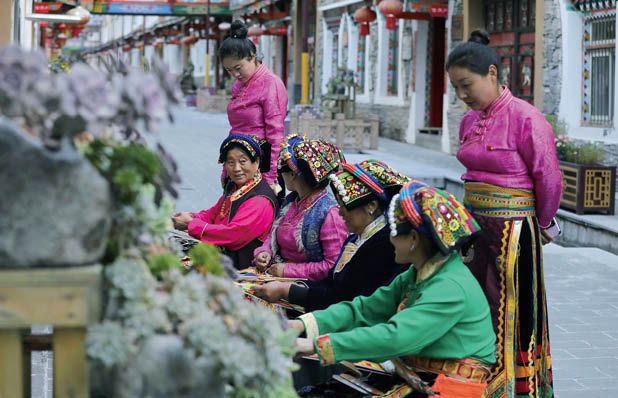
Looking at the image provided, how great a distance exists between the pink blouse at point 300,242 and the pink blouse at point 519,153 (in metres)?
0.65

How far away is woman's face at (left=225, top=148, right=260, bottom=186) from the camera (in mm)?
4664

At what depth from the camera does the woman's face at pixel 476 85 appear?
3762 mm

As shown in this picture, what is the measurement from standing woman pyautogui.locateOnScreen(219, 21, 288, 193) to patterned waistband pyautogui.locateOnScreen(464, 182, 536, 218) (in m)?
2.00

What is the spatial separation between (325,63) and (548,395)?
72.8 feet

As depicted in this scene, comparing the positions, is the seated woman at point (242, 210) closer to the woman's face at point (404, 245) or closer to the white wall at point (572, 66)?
the woman's face at point (404, 245)

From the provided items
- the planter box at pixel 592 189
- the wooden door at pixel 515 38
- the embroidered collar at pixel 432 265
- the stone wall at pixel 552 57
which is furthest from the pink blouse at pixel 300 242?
the wooden door at pixel 515 38

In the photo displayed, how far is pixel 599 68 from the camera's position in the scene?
11797 mm

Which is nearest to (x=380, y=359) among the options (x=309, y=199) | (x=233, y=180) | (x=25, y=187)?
(x=25, y=187)

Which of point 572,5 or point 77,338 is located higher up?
point 572,5

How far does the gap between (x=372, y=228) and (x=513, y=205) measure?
2.39 ft

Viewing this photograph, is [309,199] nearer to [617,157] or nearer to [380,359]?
[380,359]

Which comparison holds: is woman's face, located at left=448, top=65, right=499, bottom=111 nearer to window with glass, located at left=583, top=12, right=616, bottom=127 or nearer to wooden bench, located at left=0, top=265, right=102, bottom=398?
wooden bench, located at left=0, top=265, right=102, bottom=398

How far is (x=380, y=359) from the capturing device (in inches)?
104

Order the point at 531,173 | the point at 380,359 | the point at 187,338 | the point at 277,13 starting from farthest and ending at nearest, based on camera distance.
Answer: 1. the point at 277,13
2. the point at 531,173
3. the point at 380,359
4. the point at 187,338
